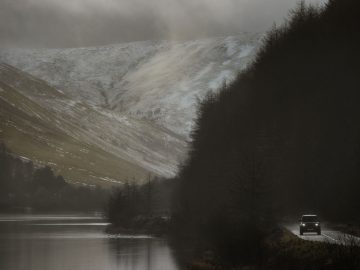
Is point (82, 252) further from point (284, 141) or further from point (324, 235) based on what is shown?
point (324, 235)

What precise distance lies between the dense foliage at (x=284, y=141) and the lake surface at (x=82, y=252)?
21.9 feet

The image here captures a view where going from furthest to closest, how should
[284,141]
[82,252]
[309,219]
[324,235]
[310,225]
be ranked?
[82,252] < [284,141] < [309,219] < [310,225] < [324,235]

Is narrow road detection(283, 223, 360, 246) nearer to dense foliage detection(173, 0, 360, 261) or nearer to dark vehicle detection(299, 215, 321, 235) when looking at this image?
dark vehicle detection(299, 215, 321, 235)

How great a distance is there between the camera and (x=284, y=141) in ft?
306

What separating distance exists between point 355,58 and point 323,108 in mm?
6988

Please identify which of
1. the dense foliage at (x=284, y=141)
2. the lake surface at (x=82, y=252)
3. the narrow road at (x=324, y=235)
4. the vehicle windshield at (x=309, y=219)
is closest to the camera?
the narrow road at (x=324, y=235)

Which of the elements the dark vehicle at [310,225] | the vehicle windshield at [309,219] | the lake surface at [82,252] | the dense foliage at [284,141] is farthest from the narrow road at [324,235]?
the lake surface at [82,252]

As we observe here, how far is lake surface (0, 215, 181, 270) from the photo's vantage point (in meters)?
92.9

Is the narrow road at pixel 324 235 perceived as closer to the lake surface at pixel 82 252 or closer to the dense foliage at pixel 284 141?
the dense foliage at pixel 284 141

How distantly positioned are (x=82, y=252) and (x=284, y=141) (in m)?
38.4

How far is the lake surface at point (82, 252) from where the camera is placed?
305 ft

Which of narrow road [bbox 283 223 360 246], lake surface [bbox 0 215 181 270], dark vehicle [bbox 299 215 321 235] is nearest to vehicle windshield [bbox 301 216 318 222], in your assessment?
dark vehicle [bbox 299 215 321 235]

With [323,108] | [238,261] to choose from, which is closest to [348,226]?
[238,261]

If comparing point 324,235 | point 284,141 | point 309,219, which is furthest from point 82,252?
point 324,235
